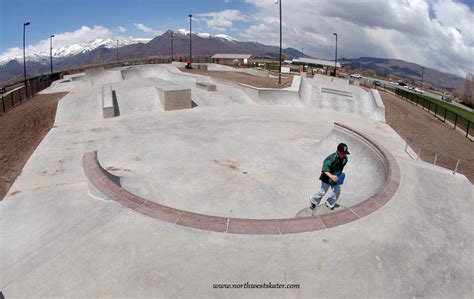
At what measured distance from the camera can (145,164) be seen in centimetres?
1052

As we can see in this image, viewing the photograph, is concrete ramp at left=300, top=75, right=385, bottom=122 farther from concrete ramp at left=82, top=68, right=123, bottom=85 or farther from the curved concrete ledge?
concrete ramp at left=82, top=68, right=123, bottom=85

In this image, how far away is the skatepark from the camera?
15.6 feet

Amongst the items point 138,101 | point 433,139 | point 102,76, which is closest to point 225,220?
point 138,101

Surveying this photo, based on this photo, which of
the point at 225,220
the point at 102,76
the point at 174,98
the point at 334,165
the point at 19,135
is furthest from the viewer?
the point at 102,76

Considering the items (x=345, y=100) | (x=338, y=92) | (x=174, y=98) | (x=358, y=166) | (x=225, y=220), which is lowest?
(x=225, y=220)

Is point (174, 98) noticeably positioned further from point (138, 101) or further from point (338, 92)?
point (338, 92)

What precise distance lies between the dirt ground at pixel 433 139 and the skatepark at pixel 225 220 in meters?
2.47

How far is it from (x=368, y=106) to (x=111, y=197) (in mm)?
20439

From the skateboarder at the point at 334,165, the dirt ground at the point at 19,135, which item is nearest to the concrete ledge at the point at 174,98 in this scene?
the dirt ground at the point at 19,135

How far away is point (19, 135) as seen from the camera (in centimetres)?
1485

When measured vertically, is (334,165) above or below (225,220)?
above

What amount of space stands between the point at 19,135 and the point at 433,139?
2377cm

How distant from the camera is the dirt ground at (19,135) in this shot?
34.8 ft

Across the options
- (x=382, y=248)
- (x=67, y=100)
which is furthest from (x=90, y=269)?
(x=67, y=100)
